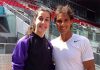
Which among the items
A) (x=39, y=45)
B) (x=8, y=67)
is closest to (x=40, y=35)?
(x=39, y=45)

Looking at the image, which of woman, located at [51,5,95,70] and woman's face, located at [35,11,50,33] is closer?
woman's face, located at [35,11,50,33]

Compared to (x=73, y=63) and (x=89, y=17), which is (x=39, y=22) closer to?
(x=73, y=63)

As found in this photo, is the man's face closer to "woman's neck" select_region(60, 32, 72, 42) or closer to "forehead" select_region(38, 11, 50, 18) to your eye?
"woman's neck" select_region(60, 32, 72, 42)

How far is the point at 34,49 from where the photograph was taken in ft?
9.80

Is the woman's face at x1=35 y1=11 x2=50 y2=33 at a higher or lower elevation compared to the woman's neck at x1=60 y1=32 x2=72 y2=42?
higher

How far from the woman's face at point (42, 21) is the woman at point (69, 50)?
166mm

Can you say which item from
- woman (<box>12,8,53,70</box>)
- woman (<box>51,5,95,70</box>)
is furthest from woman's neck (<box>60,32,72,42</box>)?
woman (<box>12,8,53,70</box>)

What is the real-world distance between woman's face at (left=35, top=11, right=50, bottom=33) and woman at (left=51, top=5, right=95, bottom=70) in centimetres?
17

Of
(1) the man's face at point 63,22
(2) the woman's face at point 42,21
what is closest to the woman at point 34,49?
(2) the woman's face at point 42,21

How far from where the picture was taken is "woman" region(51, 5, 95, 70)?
3127mm

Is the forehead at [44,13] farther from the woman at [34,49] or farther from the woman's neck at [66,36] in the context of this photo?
the woman's neck at [66,36]

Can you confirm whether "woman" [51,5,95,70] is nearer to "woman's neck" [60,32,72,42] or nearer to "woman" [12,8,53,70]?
"woman's neck" [60,32,72,42]

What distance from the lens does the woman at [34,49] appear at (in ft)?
9.62

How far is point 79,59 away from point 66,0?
83.0 ft
